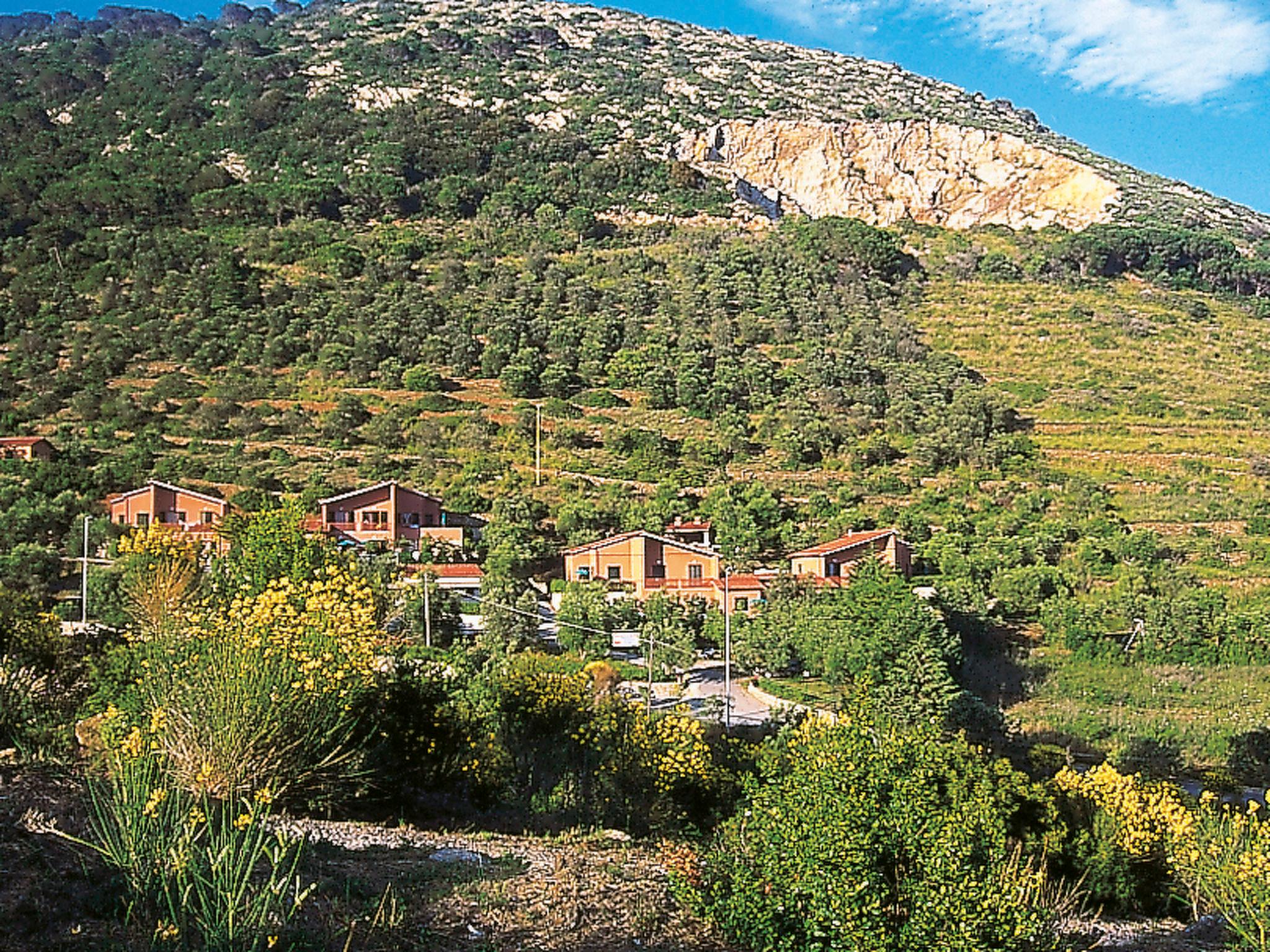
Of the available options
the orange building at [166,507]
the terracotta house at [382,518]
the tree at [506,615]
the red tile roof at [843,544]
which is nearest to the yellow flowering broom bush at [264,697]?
the tree at [506,615]

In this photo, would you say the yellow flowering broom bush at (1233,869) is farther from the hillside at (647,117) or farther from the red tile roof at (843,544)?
the hillside at (647,117)

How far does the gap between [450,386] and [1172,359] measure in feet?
82.5

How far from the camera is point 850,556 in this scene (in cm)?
2323

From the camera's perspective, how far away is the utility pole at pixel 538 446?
28812 mm

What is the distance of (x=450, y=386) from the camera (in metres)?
35.8

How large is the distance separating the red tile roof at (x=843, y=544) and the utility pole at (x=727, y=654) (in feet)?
5.72

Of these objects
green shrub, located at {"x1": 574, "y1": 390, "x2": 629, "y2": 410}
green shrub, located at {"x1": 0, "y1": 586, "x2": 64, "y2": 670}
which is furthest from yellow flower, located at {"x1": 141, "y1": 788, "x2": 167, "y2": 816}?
green shrub, located at {"x1": 574, "y1": 390, "x2": 629, "y2": 410}

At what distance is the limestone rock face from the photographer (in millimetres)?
61969

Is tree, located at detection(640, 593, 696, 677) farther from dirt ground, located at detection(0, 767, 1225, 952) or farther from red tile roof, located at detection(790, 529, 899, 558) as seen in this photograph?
dirt ground, located at detection(0, 767, 1225, 952)

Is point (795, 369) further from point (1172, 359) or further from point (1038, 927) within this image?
point (1038, 927)

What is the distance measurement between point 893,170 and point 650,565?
155 feet

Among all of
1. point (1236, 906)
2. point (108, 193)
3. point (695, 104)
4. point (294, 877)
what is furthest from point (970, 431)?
point (695, 104)

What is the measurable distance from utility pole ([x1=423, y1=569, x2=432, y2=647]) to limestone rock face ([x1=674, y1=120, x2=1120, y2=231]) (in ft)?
155

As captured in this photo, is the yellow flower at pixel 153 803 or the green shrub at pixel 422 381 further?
the green shrub at pixel 422 381
